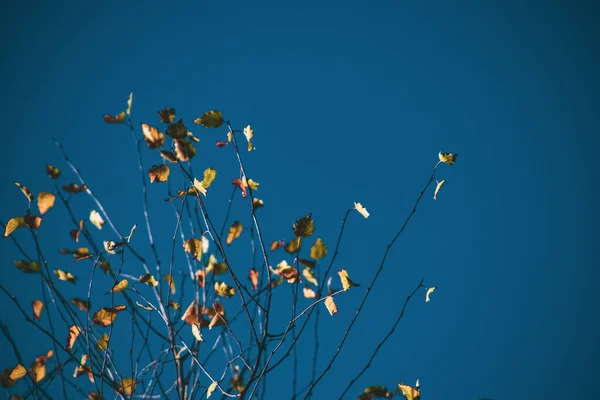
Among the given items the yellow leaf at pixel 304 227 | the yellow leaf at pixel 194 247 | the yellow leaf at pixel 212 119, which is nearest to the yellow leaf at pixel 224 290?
the yellow leaf at pixel 194 247

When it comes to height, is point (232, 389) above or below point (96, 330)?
below

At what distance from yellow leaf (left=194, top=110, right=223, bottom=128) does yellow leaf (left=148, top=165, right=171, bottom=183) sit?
206mm

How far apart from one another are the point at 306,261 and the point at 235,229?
0.36 m

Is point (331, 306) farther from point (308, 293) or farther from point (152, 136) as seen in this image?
point (152, 136)

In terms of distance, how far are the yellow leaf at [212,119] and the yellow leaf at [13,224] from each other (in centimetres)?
76

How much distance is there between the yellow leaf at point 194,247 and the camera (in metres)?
1.29

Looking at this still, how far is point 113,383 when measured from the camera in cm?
139

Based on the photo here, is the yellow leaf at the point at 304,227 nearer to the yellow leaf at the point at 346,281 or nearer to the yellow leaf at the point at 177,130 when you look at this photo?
the yellow leaf at the point at 346,281

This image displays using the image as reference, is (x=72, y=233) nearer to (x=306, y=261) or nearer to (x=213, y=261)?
(x=213, y=261)

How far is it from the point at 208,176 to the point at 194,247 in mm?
271

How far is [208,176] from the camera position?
3.95 ft

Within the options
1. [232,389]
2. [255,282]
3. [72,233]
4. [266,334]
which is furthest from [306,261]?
[72,233]

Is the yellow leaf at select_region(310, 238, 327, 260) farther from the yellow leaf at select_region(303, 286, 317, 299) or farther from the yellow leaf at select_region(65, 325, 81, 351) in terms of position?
the yellow leaf at select_region(65, 325, 81, 351)

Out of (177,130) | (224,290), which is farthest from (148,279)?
(177,130)
